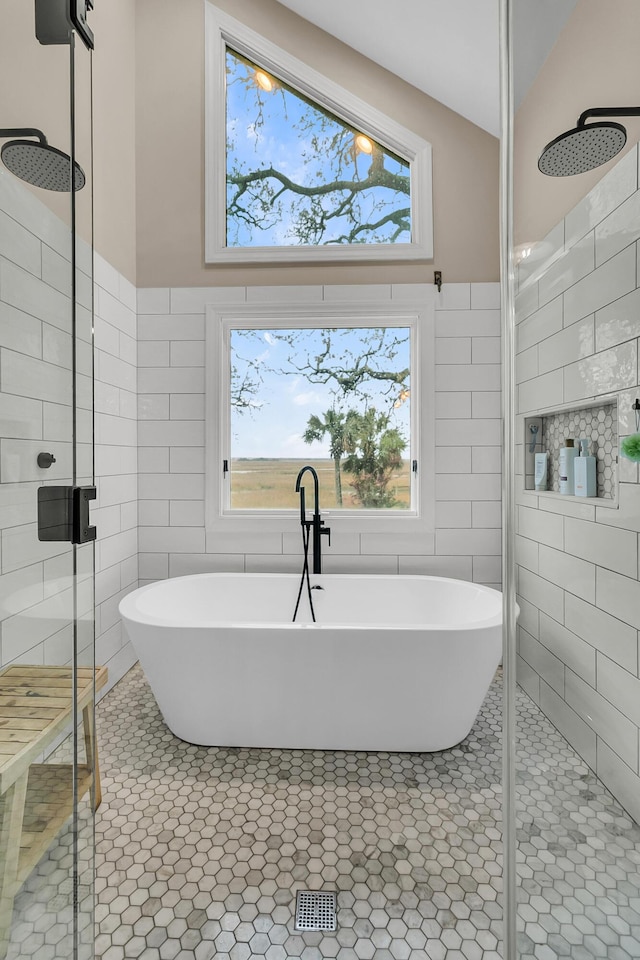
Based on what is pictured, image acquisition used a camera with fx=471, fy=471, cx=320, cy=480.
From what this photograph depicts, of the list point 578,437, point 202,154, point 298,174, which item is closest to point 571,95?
point 578,437

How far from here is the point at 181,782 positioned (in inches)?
72.0

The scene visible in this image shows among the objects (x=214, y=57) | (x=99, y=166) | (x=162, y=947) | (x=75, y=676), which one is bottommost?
(x=162, y=947)

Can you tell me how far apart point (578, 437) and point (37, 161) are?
30.8 inches

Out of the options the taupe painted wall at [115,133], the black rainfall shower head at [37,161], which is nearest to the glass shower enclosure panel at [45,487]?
the black rainfall shower head at [37,161]

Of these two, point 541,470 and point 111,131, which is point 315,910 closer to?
point 541,470

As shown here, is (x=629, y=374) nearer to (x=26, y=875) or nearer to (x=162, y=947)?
(x=26, y=875)

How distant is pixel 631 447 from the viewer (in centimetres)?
49

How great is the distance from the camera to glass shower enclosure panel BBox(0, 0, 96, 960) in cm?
57

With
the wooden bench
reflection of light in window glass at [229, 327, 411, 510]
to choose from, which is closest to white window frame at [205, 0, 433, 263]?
reflection of light in window glass at [229, 327, 411, 510]

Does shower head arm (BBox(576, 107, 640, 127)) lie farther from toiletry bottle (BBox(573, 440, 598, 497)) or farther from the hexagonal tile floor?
the hexagonal tile floor

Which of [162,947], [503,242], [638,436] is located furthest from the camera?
[162,947]

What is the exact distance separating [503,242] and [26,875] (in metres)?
1.06

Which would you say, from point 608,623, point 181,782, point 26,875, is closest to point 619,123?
point 608,623

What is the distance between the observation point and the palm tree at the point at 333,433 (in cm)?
298
